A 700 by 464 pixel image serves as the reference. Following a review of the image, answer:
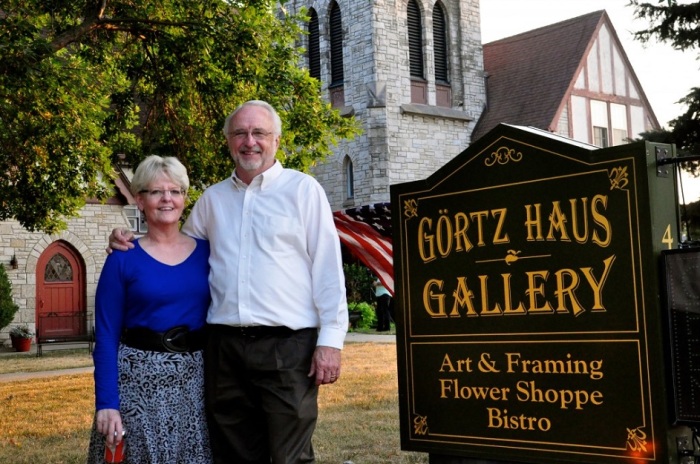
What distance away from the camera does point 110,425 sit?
352cm

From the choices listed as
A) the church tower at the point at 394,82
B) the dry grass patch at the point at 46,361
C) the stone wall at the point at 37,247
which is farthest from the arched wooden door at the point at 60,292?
the church tower at the point at 394,82

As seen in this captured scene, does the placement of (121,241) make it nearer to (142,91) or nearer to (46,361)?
(142,91)

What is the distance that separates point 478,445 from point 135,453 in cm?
169

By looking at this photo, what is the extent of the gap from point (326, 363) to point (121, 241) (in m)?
1.03

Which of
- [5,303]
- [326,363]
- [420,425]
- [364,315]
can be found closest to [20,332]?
[5,303]

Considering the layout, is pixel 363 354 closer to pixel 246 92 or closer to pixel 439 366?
pixel 246 92

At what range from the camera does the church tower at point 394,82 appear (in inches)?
1069

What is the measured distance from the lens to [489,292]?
4.24m

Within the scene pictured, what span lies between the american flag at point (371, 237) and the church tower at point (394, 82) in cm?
1959

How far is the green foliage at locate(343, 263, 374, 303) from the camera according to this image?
25094mm

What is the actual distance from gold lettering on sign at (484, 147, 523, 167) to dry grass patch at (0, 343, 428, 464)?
299 centimetres

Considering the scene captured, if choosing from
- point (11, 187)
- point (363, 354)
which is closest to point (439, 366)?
point (11, 187)

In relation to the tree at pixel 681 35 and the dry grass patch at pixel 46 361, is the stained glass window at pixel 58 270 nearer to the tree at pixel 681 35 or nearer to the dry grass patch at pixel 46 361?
the dry grass patch at pixel 46 361

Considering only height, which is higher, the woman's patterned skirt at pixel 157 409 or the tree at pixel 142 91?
the tree at pixel 142 91
